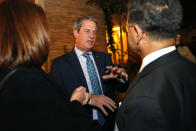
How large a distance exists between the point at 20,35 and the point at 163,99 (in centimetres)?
77

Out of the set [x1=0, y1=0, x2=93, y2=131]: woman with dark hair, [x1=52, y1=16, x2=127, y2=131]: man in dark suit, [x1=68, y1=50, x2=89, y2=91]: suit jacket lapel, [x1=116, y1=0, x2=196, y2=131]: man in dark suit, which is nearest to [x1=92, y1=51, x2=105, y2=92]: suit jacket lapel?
[x1=52, y1=16, x2=127, y2=131]: man in dark suit

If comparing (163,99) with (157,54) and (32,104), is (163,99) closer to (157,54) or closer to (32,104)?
(157,54)

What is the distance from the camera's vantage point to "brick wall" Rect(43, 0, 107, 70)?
335 cm

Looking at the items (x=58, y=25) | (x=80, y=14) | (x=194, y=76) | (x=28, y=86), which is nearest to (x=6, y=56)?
(x=28, y=86)

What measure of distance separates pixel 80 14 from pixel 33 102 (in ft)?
11.4

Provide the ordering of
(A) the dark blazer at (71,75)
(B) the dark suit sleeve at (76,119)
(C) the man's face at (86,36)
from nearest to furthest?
(B) the dark suit sleeve at (76,119)
(A) the dark blazer at (71,75)
(C) the man's face at (86,36)

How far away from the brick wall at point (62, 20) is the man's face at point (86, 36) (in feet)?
4.24

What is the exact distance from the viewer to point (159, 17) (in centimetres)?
96

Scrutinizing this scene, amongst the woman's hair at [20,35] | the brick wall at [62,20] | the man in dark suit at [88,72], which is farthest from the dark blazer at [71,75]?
the brick wall at [62,20]

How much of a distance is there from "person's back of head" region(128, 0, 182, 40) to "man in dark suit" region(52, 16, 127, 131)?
34.3 inches

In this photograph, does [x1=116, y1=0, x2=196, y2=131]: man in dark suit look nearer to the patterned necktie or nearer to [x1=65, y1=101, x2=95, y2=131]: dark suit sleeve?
[x1=65, y1=101, x2=95, y2=131]: dark suit sleeve

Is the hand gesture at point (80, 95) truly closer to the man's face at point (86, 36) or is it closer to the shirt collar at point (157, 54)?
the shirt collar at point (157, 54)

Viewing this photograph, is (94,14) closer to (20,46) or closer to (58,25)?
(58,25)

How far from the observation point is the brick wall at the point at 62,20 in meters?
3.35
